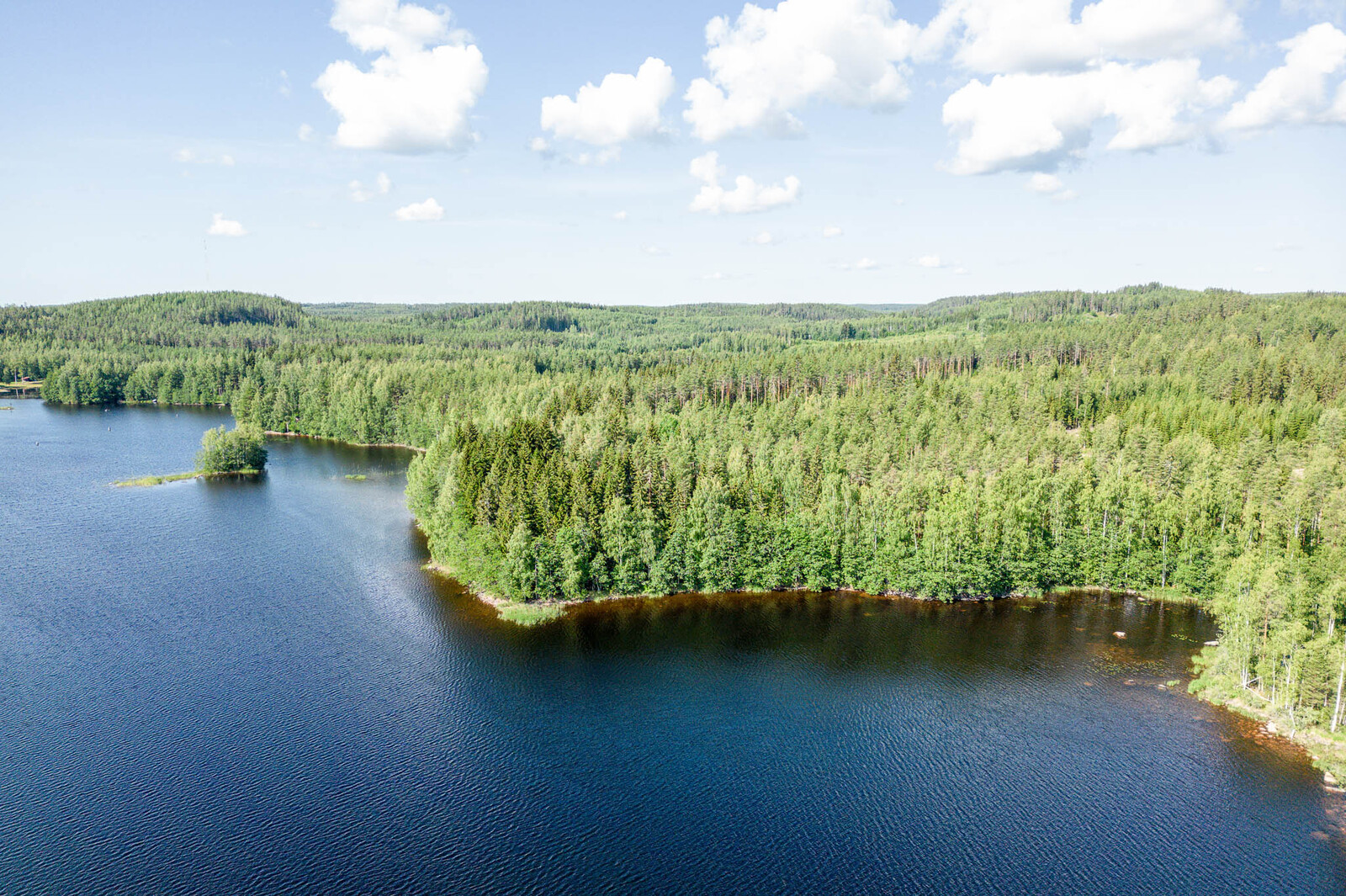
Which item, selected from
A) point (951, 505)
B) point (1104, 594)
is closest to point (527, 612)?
point (951, 505)

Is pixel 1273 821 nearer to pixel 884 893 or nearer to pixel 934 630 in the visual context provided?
pixel 884 893

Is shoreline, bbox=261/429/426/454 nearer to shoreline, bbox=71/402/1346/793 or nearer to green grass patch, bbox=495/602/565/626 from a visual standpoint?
shoreline, bbox=71/402/1346/793

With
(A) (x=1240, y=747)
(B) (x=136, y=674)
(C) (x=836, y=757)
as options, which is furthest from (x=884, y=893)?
(B) (x=136, y=674)

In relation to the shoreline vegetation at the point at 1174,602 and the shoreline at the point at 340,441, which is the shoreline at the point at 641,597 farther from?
the shoreline at the point at 340,441

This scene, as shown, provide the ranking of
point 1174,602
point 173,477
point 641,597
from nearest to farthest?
point 641,597 → point 1174,602 → point 173,477

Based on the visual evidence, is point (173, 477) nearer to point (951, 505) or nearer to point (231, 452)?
point (231, 452)

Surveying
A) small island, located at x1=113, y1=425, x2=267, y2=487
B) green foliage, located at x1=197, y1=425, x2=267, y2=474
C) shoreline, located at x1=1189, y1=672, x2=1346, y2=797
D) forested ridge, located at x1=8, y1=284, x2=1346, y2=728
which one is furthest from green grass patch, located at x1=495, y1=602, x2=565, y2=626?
green foliage, located at x1=197, y1=425, x2=267, y2=474
